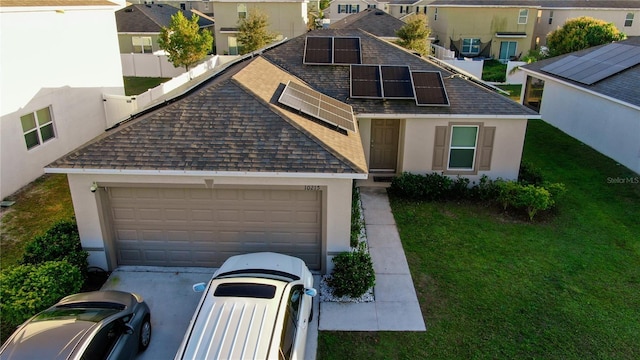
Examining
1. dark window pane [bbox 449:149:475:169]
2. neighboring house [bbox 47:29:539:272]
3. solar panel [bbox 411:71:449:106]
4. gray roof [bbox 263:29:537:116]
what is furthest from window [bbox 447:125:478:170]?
neighboring house [bbox 47:29:539:272]

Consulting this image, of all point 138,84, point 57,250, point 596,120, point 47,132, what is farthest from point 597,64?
point 138,84

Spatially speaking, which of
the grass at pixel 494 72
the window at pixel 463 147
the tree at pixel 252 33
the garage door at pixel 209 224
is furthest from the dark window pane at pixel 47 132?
the grass at pixel 494 72

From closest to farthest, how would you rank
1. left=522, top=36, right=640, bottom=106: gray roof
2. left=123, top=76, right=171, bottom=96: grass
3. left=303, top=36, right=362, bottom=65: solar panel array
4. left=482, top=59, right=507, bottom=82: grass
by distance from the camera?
left=303, top=36, right=362, bottom=65: solar panel array < left=522, top=36, right=640, bottom=106: gray roof < left=123, top=76, right=171, bottom=96: grass < left=482, top=59, right=507, bottom=82: grass

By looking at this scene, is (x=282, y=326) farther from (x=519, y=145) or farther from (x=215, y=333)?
(x=519, y=145)

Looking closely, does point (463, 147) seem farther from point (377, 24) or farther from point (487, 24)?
point (487, 24)

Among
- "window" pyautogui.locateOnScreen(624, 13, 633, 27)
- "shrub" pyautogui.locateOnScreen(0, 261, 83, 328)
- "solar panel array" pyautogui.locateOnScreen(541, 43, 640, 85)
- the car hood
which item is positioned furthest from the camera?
"window" pyautogui.locateOnScreen(624, 13, 633, 27)

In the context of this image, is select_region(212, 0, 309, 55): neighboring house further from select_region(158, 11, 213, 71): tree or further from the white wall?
the white wall
